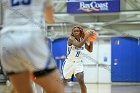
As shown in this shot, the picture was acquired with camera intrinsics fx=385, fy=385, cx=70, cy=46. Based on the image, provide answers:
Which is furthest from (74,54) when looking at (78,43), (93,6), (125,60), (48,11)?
(93,6)

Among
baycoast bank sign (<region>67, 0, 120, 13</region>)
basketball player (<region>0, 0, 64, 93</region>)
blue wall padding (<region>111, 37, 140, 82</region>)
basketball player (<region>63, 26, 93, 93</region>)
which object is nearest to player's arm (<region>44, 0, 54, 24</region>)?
basketball player (<region>0, 0, 64, 93</region>)

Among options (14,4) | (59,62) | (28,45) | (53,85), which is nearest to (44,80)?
(53,85)

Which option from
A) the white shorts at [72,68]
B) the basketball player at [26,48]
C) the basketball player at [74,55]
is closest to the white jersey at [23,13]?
the basketball player at [26,48]

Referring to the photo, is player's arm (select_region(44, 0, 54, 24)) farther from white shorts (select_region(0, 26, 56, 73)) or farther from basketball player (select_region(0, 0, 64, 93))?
white shorts (select_region(0, 26, 56, 73))

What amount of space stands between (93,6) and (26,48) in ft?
46.5

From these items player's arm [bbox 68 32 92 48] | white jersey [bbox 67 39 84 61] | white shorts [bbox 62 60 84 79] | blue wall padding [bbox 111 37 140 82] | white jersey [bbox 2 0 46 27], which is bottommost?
blue wall padding [bbox 111 37 140 82]

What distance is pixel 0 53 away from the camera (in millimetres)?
2928

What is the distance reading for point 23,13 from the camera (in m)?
2.90

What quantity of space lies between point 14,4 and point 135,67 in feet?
45.5

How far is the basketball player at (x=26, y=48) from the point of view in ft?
9.29

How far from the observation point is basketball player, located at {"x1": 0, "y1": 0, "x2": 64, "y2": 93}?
2830 millimetres

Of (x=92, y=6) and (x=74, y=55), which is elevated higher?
(x=92, y=6)

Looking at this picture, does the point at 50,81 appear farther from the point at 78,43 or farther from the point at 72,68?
the point at 72,68

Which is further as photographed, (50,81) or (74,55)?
(74,55)
